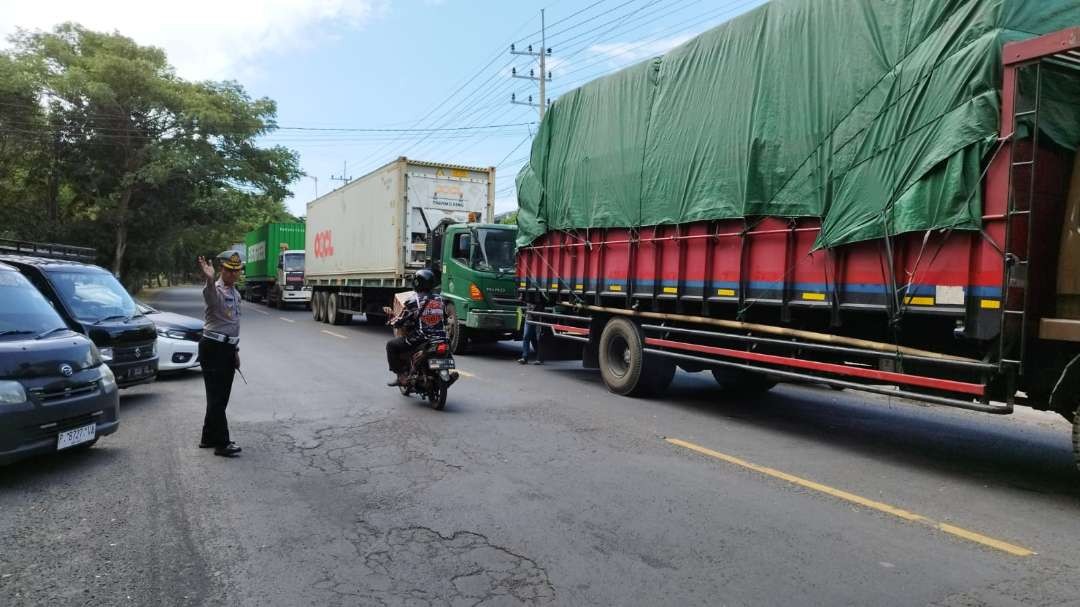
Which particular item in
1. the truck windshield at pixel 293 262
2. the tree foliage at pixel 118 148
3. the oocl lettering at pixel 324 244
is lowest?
the truck windshield at pixel 293 262

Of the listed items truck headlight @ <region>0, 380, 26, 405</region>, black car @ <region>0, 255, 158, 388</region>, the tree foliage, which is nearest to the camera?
truck headlight @ <region>0, 380, 26, 405</region>

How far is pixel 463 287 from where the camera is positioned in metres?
13.5

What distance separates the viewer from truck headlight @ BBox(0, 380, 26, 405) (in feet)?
16.2

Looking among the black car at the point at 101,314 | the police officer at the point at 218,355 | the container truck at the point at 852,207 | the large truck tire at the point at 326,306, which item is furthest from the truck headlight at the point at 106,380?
the large truck tire at the point at 326,306

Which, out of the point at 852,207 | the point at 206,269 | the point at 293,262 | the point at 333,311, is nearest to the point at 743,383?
the point at 852,207

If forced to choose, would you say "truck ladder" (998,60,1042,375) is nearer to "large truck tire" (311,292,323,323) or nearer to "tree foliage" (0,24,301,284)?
"large truck tire" (311,292,323,323)

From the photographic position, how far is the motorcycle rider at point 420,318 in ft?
27.5

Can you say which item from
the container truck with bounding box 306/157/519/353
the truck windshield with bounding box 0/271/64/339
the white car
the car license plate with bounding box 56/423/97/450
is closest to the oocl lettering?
the container truck with bounding box 306/157/519/353

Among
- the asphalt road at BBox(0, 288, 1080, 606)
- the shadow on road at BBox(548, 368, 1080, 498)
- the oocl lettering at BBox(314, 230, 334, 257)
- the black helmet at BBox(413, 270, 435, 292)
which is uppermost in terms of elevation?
the oocl lettering at BBox(314, 230, 334, 257)

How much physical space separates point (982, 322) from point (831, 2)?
333 centimetres

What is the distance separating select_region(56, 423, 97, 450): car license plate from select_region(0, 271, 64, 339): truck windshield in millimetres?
887

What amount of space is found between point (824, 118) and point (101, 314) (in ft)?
27.3

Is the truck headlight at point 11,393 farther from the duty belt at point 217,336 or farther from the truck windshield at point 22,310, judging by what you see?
the duty belt at point 217,336

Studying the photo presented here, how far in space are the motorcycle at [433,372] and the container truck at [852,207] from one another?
99.2 inches
